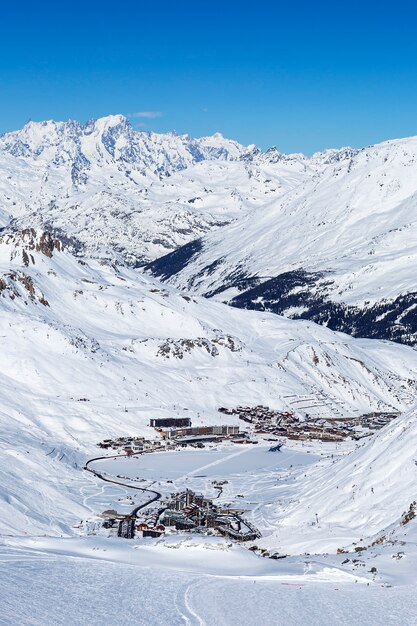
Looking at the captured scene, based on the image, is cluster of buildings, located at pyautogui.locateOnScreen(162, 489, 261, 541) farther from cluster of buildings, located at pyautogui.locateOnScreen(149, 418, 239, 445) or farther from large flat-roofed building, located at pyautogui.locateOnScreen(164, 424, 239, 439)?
large flat-roofed building, located at pyautogui.locateOnScreen(164, 424, 239, 439)

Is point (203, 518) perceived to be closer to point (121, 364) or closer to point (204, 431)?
point (204, 431)

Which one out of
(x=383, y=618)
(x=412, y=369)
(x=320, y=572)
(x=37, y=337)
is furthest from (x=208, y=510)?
(x=412, y=369)

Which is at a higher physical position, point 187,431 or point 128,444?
point 128,444

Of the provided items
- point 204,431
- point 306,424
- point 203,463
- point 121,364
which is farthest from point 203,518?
point 121,364

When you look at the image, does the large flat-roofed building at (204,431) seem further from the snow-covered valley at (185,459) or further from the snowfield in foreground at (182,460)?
the snowfield in foreground at (182,460)

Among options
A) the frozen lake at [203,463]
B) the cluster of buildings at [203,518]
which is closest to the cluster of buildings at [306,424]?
the frozen lake at [203,463]

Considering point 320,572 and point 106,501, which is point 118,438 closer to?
point 106,501

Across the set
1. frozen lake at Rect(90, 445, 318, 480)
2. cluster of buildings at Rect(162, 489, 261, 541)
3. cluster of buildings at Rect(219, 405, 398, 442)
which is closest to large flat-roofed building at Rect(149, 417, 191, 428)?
cluster of buildings at Rect(219, 405, 398, 442)
